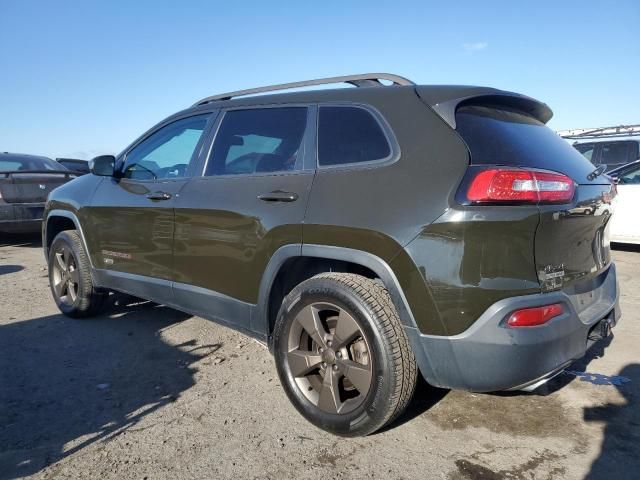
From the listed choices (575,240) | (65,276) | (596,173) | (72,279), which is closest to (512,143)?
(575,240)

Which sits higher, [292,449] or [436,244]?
[436,244]

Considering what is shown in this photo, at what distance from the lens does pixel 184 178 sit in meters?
3.50

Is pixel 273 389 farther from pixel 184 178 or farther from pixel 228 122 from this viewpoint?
pixel 228 122

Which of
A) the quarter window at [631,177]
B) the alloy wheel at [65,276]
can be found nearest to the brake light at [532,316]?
the alloy wheel at [65,276]

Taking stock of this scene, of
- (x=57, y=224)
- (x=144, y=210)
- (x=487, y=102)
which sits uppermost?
(x=487, y=102)

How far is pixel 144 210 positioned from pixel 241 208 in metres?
1.11

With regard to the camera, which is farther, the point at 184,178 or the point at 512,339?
the point at 184,178

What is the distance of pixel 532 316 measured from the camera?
213 centimetres

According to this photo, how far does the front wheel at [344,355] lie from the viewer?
2379 mm

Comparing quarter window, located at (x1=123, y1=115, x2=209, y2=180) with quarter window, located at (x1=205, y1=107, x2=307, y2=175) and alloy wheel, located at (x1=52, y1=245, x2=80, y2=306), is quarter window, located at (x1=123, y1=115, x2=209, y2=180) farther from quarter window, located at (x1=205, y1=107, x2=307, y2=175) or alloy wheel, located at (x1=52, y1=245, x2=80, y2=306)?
alloy wheel, located at (x1=52, y1=245, x2=80, y2=306)

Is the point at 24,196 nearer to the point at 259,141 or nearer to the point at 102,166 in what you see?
the point at 102,166

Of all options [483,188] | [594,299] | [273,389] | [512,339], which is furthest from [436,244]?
[273,389]

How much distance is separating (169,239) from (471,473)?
2.40 metres

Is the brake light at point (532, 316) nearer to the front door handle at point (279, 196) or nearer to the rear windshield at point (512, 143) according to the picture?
the rear windshield at point (512, 143)
